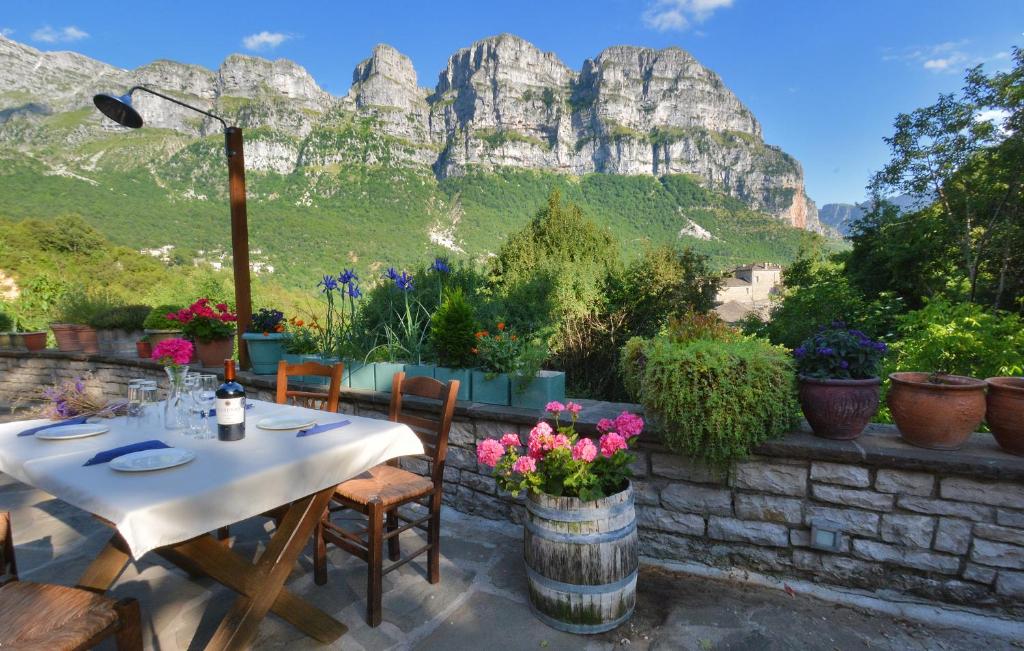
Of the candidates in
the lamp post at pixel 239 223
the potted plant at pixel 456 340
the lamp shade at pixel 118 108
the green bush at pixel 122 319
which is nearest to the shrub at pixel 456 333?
the potted plant at pixel 456 340

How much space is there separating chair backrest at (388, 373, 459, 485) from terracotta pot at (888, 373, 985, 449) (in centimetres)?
180

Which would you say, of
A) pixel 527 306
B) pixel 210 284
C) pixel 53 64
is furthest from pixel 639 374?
pixel 53 64

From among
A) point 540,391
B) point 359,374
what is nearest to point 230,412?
point 540,391

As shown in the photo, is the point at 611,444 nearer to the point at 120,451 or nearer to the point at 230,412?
the point at 230,412

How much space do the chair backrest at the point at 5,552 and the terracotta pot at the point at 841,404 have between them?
2.86 m

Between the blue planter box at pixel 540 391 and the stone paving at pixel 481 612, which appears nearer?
the stone paving at pixel 481 612

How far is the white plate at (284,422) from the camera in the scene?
1878 mm

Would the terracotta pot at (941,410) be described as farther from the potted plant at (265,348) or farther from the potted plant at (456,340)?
the potted plant at (265,348)

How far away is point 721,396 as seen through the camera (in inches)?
77.2

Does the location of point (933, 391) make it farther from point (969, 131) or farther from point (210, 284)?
point (969, 131)

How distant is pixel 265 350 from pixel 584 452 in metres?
3.03

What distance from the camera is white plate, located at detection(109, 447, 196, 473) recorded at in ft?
4.53

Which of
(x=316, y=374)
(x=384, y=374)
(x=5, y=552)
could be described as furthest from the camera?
(x=384, y=374)

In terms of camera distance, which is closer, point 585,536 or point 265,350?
point 585,536
